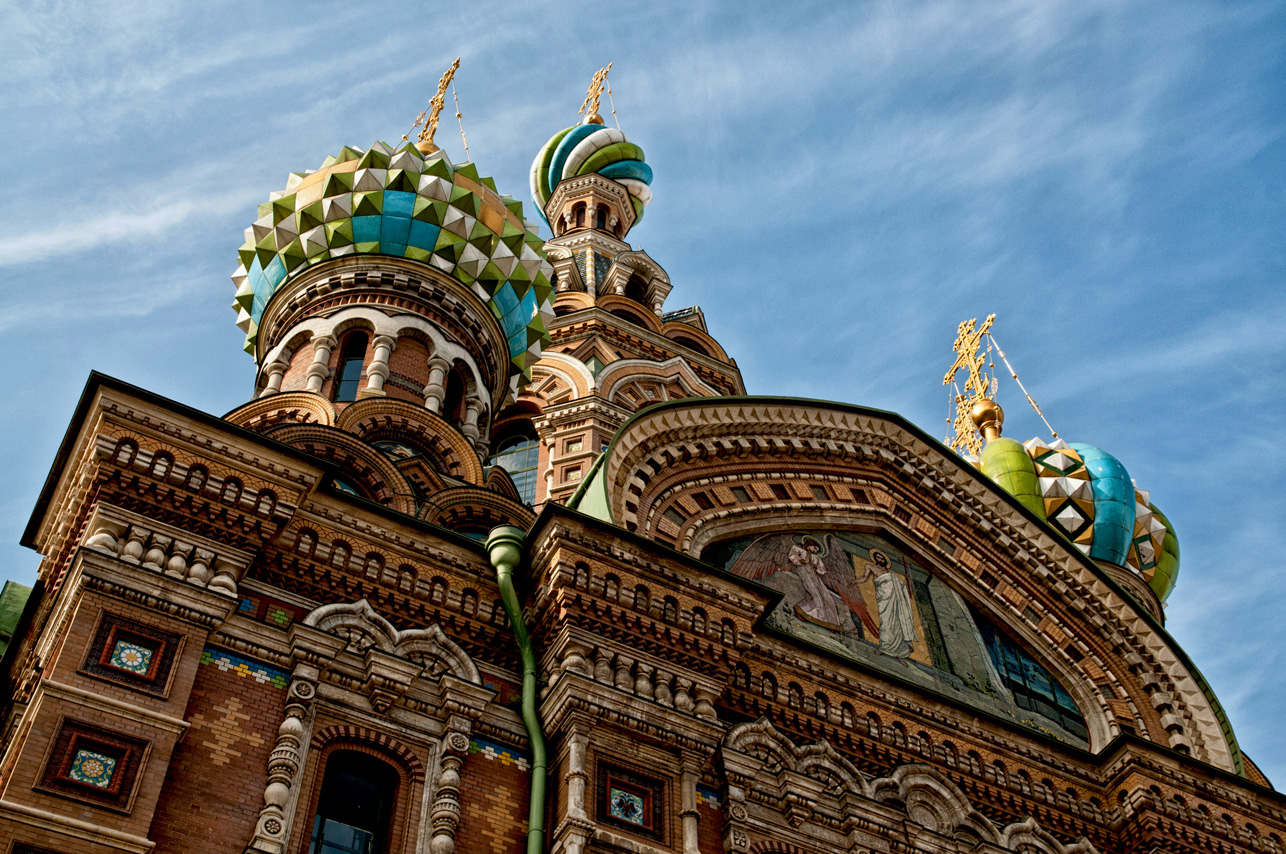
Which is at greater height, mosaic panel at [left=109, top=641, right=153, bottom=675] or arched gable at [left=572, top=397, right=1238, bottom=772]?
arched gable at [left=572, top=397, right=1238, bottom=772]

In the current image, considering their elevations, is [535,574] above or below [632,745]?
above

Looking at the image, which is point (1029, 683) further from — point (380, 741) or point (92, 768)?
point (92, 768)

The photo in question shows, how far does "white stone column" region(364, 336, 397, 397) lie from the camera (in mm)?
11875

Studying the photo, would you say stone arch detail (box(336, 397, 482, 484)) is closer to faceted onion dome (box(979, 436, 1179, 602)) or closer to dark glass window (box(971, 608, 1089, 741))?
dark glass window (box(971, 608, 1089, 741))

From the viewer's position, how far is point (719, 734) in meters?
7.47

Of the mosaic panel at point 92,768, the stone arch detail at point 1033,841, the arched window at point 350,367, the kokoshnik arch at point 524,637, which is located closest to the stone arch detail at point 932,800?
the kokoshnik arch at point 524,637

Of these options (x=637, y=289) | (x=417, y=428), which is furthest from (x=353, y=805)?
(x=637, y=289)

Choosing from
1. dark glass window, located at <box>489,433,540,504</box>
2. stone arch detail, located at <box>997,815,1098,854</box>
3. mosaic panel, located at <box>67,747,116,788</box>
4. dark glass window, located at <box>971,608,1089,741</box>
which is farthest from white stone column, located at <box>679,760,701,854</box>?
dark glass window, located at <box>489,433,540,504</box>

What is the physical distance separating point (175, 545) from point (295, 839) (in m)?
1.49

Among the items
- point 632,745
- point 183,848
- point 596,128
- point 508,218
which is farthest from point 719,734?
point 596,128

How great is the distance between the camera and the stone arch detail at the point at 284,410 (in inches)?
429

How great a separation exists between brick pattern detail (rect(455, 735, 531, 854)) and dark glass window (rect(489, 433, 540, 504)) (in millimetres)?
8622

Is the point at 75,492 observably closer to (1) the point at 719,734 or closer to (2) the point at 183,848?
(2) the point at 183,848

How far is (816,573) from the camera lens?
31.9 feet
